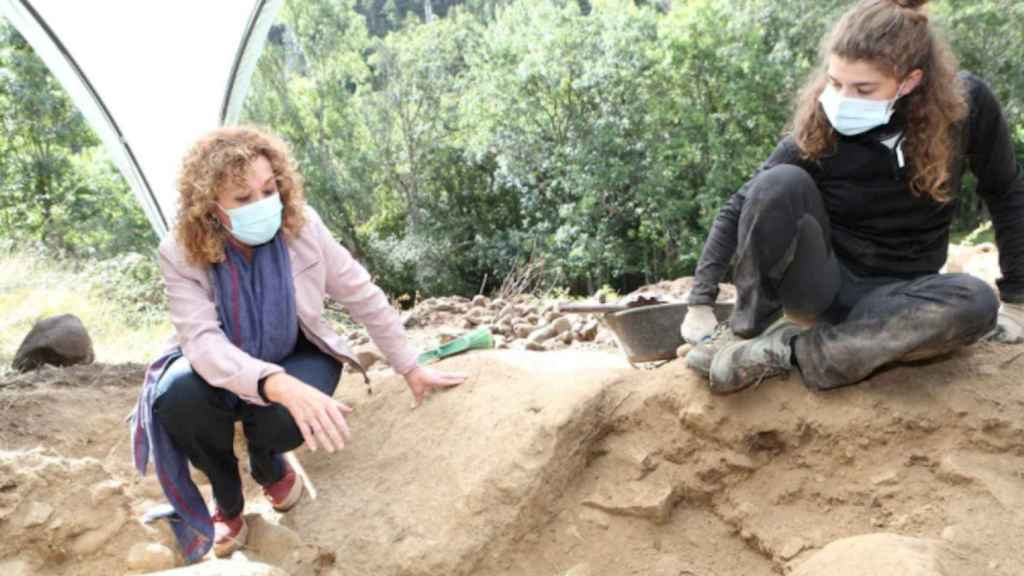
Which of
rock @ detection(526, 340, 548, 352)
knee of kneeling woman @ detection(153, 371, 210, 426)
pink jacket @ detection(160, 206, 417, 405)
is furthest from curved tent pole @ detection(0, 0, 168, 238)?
knee of kneeling woman @ detection(153, 371, 210, 426)

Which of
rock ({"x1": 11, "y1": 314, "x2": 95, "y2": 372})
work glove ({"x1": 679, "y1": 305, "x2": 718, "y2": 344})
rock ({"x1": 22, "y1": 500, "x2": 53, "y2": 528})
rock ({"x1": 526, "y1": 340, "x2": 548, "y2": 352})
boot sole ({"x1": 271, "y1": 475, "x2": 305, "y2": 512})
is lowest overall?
rock ({"x1": 526, "y1": 340, "x2": 548, "y2": 352})

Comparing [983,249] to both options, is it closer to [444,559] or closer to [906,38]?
[906,38]

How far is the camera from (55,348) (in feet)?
15.0

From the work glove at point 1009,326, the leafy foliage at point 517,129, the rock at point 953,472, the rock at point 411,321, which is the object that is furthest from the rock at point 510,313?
the leafy foliage at point 517,129

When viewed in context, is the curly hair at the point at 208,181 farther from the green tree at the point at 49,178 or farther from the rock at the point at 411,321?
the green tree at the point at 49,178

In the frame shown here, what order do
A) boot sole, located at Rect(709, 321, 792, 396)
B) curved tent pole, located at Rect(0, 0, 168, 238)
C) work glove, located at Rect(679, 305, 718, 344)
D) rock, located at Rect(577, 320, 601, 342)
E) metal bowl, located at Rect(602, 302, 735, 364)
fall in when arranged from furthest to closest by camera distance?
curved tent pole, located at Rect(0, 0, 168, 238), rock, located at Rect(577, 320, 601, 342), metal bowl, located at Rect(602, 302, 735, 364), work glove, located at Rect(679, 305, 718, 344), boot sole, located at Rect(709, 321, 792, 396)

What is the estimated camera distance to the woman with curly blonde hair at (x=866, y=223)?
196 centimetres

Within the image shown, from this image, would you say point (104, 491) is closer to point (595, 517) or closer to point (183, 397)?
point (183, 397)

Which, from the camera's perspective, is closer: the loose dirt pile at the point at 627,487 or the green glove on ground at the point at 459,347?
the loose dirt pile at the point at 627,487

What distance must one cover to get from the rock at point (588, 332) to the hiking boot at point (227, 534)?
8.42 ft

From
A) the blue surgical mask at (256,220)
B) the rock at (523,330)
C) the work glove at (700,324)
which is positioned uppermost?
the blue surgical mask at (256,220)

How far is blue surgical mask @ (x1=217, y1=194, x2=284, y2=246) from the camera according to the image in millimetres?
2080

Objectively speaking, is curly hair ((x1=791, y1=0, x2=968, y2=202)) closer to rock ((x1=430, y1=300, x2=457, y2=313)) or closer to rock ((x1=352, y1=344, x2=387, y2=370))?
rock ((x1=352, y1=344, x2=387, y2=370))

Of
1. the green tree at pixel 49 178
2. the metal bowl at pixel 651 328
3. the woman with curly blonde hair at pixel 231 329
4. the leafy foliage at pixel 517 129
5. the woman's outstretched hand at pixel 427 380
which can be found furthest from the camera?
the green tree at pixel 49 178
